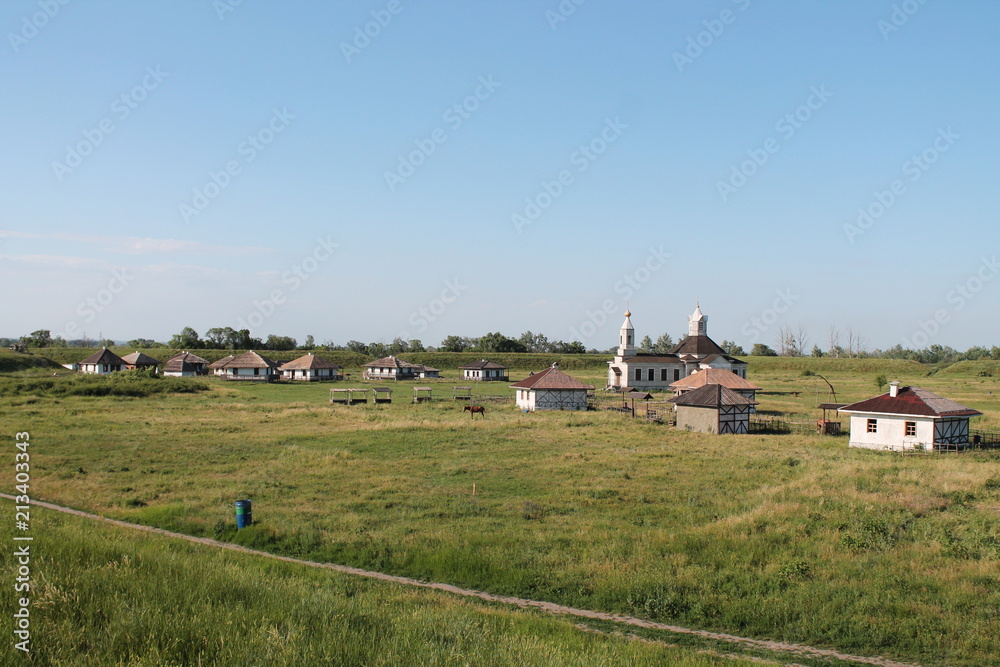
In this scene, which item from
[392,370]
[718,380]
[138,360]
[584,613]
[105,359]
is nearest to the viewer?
[584,613]

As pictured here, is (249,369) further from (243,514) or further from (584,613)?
(584,613)

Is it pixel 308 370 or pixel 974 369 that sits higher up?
pixel 974 369

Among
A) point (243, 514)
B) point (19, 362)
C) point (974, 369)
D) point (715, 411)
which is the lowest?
point (243, 514)

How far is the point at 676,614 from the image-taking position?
1197 centimetres

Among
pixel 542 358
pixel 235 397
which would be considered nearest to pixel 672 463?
pixel 235 397

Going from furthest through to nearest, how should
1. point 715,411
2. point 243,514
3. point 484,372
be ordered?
point 484,372 → point 715,411 → point 243,514

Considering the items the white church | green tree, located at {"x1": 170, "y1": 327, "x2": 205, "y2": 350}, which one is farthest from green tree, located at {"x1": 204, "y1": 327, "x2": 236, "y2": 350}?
the white church

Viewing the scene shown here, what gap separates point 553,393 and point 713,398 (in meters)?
14.8

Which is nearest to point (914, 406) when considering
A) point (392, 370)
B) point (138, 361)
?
point (392, 370)

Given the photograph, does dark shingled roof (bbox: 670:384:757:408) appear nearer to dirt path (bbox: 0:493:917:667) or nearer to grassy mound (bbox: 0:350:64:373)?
dirt path (bbox: 0:493:917:667)

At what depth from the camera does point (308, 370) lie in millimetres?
85875

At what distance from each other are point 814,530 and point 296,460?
59.5 feet

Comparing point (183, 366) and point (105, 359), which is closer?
point (183, 366)

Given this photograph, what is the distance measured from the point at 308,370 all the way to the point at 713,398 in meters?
59.6
